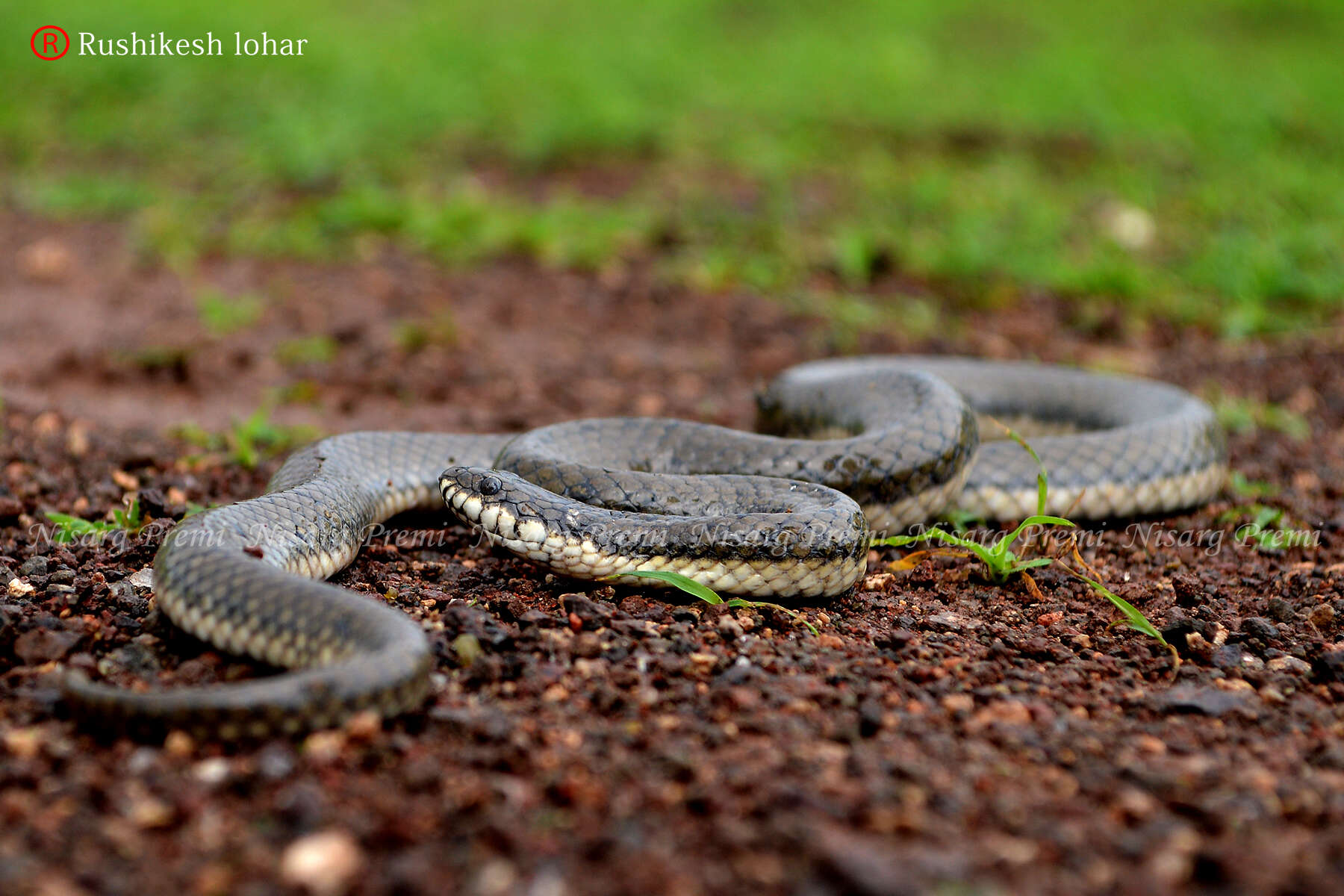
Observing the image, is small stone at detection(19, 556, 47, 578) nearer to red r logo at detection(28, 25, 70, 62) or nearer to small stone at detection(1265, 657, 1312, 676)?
small stone at detection(1265, 657, 1312, 676)

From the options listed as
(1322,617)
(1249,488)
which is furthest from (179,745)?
(1249,488)

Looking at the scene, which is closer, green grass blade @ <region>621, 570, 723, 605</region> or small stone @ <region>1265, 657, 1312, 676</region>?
small stone @ <region>1265, 657, 1312, 676</region>

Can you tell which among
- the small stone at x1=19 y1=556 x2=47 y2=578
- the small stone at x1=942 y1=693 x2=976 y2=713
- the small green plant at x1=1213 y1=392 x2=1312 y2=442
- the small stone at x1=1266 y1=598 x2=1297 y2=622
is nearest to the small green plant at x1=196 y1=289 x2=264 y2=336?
the small stone at x1=19 y1=556 x2=47 y2=578

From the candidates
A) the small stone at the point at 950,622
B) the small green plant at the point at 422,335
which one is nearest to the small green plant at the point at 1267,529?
the small stone at the point at 950,622

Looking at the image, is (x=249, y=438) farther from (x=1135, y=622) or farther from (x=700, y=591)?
(x=1135, y=622)

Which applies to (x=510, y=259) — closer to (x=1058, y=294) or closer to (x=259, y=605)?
(x=1058, y=294)

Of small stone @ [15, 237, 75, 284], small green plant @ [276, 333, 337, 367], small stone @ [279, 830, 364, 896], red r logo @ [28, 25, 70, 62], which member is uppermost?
red r logo @ [28, 25, 70, 62]
